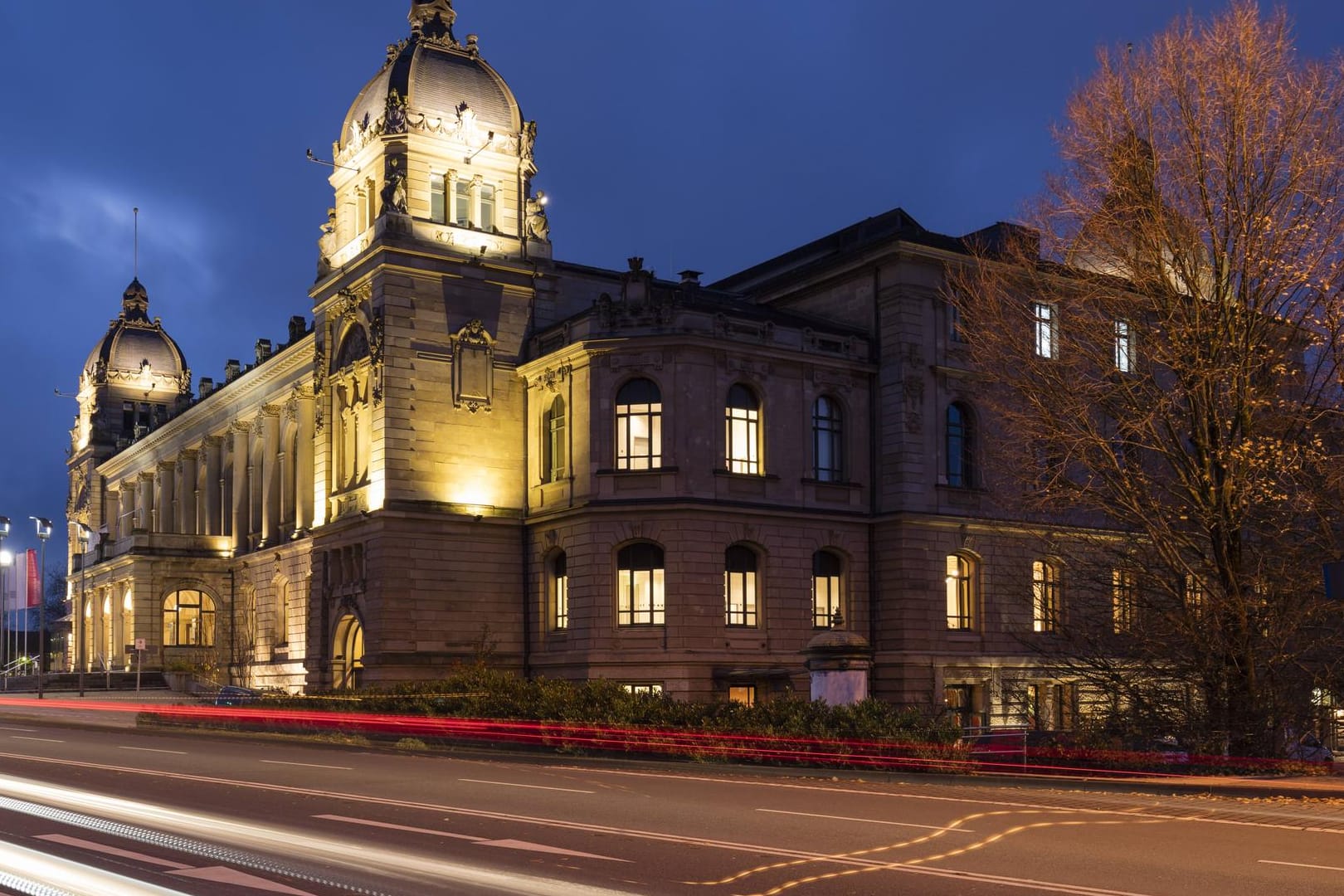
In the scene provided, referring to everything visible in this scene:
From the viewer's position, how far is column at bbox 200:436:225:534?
80375mm

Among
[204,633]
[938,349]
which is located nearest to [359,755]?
[938,349]

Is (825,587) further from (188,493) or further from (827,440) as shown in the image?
(188,493)

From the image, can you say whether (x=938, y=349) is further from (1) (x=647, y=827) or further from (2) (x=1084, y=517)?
(1) (x=647, y=827)

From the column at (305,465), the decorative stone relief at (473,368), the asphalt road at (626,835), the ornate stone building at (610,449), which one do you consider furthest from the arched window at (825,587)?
the asphalt road at (626,835)

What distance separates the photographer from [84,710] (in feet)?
180

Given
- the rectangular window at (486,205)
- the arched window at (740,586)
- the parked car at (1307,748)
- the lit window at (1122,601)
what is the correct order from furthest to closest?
the rectangular window at (486,205), the arched window at (740,586), the lit window at (1122,601), the parked car at (1307,748)

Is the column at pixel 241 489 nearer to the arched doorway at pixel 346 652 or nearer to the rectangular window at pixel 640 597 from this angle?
the arched doorway at pixel 346 652

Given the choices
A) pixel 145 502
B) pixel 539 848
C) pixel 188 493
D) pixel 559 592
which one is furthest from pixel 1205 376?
pixel 145 502

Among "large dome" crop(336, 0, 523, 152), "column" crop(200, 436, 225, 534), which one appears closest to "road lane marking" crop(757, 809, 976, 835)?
"large dome" crop(336, 0, 523, 152)

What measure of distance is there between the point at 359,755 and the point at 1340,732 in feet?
73.0

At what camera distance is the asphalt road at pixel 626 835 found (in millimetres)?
12945

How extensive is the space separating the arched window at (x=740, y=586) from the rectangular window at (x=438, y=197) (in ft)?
55.2

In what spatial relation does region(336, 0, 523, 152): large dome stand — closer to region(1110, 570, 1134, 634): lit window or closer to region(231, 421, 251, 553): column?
region(231, 421, 251, 553): column

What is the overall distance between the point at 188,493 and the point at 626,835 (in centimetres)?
7417
